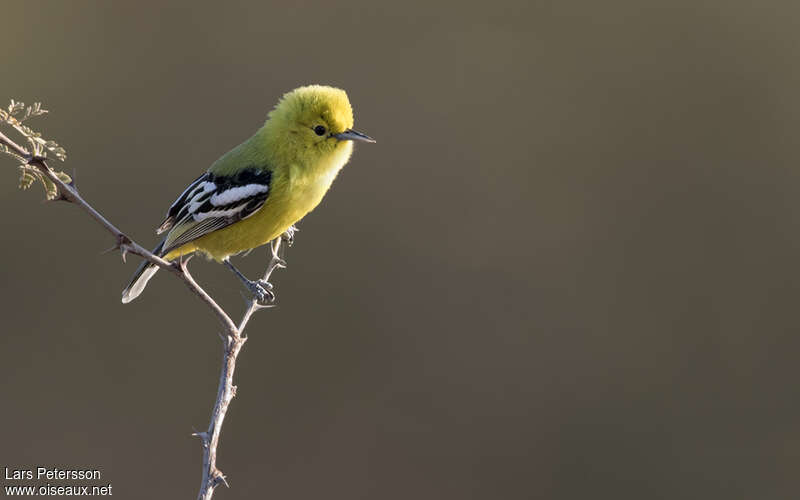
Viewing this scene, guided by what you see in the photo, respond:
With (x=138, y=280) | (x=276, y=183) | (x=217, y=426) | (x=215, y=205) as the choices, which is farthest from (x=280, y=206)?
(x=217, y=426)

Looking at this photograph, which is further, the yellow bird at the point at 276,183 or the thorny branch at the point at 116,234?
the yellow bird at the point at 276,183

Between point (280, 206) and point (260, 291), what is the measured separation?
2.21 ft

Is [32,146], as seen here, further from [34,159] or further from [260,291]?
[260,291]

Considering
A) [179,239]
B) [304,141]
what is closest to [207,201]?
[179,239]

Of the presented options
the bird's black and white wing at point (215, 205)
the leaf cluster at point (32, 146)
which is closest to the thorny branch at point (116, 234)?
the leaf cluster at point (32, 146)

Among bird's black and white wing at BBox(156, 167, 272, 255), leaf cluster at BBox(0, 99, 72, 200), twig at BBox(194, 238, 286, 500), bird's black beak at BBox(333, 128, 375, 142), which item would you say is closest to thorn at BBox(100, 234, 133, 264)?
leaf cluster at BBox(0, 99, 72, 200)

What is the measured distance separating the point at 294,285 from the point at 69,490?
14.2ft

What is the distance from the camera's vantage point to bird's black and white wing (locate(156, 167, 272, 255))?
13.5 feet

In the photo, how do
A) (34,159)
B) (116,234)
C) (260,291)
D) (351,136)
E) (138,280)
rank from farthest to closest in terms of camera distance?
1. (260,291)
2. (138,280)
3. (351,136)
4. (116,234)
5. (34,159)

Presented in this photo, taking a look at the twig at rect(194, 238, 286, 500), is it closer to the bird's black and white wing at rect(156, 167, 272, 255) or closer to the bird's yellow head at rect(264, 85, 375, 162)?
the bird's black and white wing at rect(156, 167, 272, 255)

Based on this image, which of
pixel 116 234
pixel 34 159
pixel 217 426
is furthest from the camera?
pixel 217 426

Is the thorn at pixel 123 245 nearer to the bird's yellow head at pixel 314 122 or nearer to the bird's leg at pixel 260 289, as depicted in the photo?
the bird's yellow head at pixel 314 122

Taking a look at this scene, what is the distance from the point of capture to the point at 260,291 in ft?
15.1

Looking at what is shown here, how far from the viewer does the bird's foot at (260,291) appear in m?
4.58
